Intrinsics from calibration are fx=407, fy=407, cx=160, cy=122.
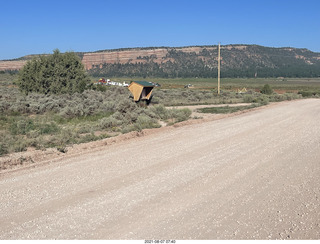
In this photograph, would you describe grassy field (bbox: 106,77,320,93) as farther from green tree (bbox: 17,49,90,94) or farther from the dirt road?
the dirt road

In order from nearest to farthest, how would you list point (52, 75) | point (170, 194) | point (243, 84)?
point (170, 194)
point (52, 75)
point (243, 84)

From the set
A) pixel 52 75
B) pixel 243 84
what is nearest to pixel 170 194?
pixel 52 75

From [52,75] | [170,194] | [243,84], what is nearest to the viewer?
[170,194]

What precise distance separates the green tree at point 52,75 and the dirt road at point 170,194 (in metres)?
27.7

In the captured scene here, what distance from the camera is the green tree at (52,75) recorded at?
1591 inches

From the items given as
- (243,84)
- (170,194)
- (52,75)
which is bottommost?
(243,84)

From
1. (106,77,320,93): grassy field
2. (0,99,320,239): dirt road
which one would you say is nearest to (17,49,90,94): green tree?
(0,99,320,239): dirt road

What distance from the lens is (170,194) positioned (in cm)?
862

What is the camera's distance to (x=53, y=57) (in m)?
42.8

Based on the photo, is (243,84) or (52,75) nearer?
(52,75)

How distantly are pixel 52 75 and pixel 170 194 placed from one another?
3483 cm

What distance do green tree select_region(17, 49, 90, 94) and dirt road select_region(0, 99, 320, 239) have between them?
27.7 m

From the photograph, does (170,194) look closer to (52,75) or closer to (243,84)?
(52,75)

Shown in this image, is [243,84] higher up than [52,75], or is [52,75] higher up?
[52,75]
